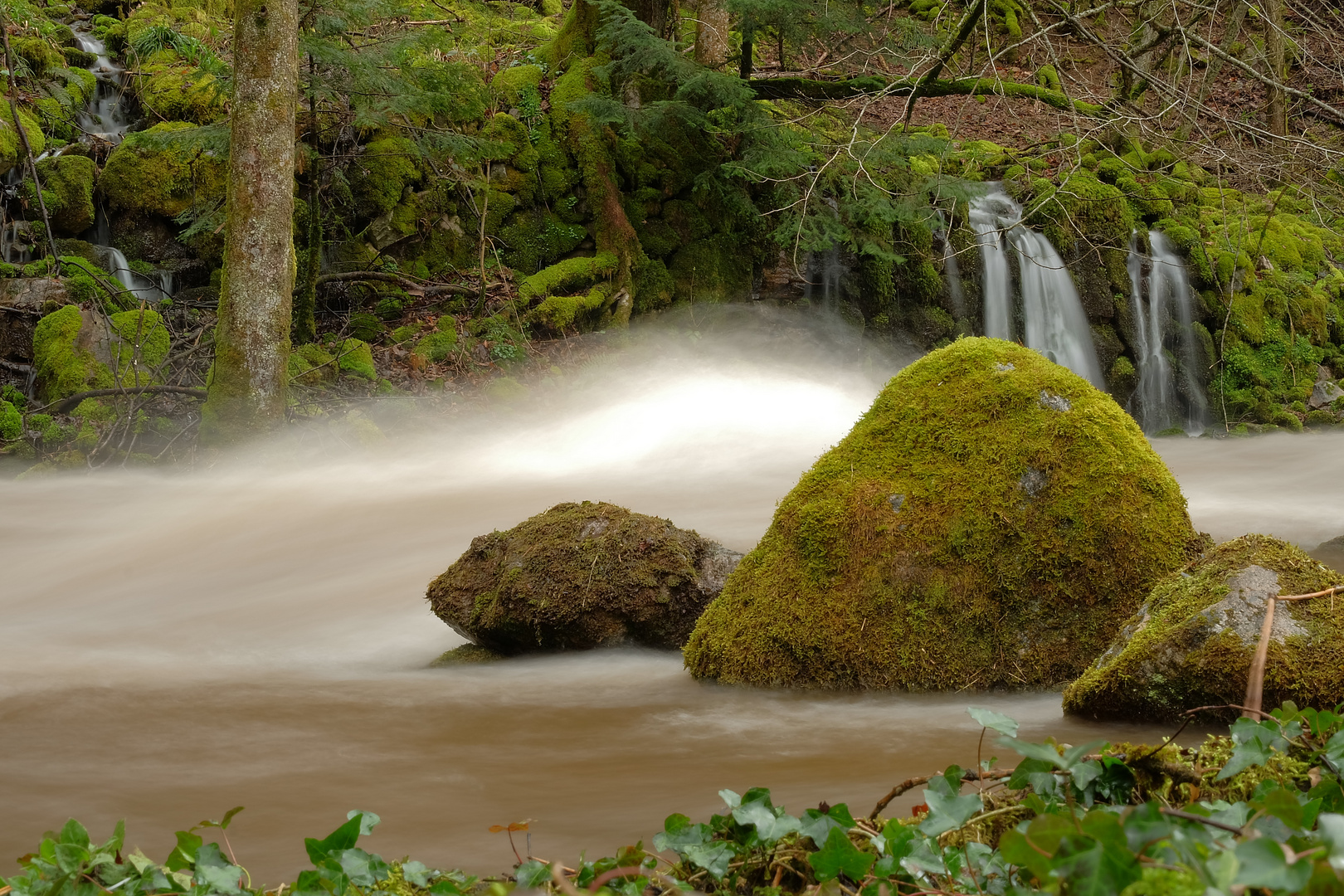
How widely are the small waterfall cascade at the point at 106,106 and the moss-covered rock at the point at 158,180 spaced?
1.02 meters

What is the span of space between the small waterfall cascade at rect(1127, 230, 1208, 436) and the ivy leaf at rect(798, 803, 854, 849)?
1444cm

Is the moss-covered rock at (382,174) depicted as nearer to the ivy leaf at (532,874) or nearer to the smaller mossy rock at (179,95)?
the smaller mossy rock at (179,95)

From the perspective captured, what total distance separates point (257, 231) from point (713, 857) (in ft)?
28.4

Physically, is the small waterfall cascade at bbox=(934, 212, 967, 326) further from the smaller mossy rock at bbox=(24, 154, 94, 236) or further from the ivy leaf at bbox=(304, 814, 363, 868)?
the ivy leaf at bbox=(304, 814, 363, 868)

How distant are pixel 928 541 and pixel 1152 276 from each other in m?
12.8

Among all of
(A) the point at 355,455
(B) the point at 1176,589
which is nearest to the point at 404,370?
(A) the point at 355,455

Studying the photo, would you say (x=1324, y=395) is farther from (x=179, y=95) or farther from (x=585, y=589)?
(x=179, y=95)

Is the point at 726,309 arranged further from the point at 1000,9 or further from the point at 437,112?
the point at 1000,9

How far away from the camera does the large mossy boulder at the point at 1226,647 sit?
→ 3.09 metres

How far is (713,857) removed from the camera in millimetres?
1921

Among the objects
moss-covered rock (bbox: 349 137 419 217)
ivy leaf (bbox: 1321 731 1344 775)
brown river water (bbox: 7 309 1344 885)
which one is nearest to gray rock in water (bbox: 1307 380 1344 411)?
brown river water (bbox: 7 309 1344 885)

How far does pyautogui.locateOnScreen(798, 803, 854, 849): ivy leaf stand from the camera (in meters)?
1.90

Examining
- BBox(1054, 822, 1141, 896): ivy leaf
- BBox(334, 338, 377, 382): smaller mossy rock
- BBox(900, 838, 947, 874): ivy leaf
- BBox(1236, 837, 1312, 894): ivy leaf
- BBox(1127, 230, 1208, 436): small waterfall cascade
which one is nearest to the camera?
BBox(1236, 837, 1312, 894): ivy leaf

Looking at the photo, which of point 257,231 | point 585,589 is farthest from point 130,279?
point 585,589
